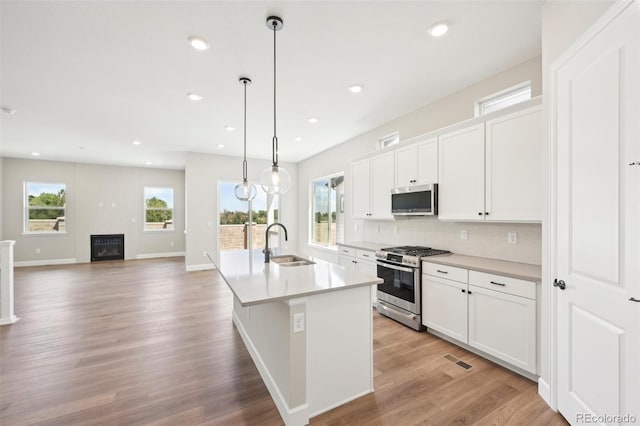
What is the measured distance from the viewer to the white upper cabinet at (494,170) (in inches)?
91.0

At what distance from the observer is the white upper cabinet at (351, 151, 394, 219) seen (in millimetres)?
3914

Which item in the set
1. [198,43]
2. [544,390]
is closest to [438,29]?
[198,43]

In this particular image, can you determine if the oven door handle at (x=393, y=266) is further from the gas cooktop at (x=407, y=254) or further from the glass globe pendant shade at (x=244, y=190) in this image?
the glass globe pendant shade at (x=244, y=190)

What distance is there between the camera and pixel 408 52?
248cm

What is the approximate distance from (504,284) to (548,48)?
182 centimetres

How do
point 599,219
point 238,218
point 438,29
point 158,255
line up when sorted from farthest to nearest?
point 158,255
point 238,218
point 438,29
point 599,219

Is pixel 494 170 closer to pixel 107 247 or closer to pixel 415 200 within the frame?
pixel 415 200

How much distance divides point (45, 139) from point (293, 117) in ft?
16.8

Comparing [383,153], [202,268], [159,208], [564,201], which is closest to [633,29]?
[564,201]

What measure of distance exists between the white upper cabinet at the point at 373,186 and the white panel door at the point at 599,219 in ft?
7.14

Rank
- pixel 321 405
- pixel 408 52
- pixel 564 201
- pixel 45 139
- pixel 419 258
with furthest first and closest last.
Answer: pixel 45 139
pixel 419 258
pixel 408 52
pixel 321 405
pixel 564 201

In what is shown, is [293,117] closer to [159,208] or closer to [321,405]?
[321,405]

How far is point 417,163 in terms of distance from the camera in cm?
342

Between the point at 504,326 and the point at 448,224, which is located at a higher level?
the point at 448,224
